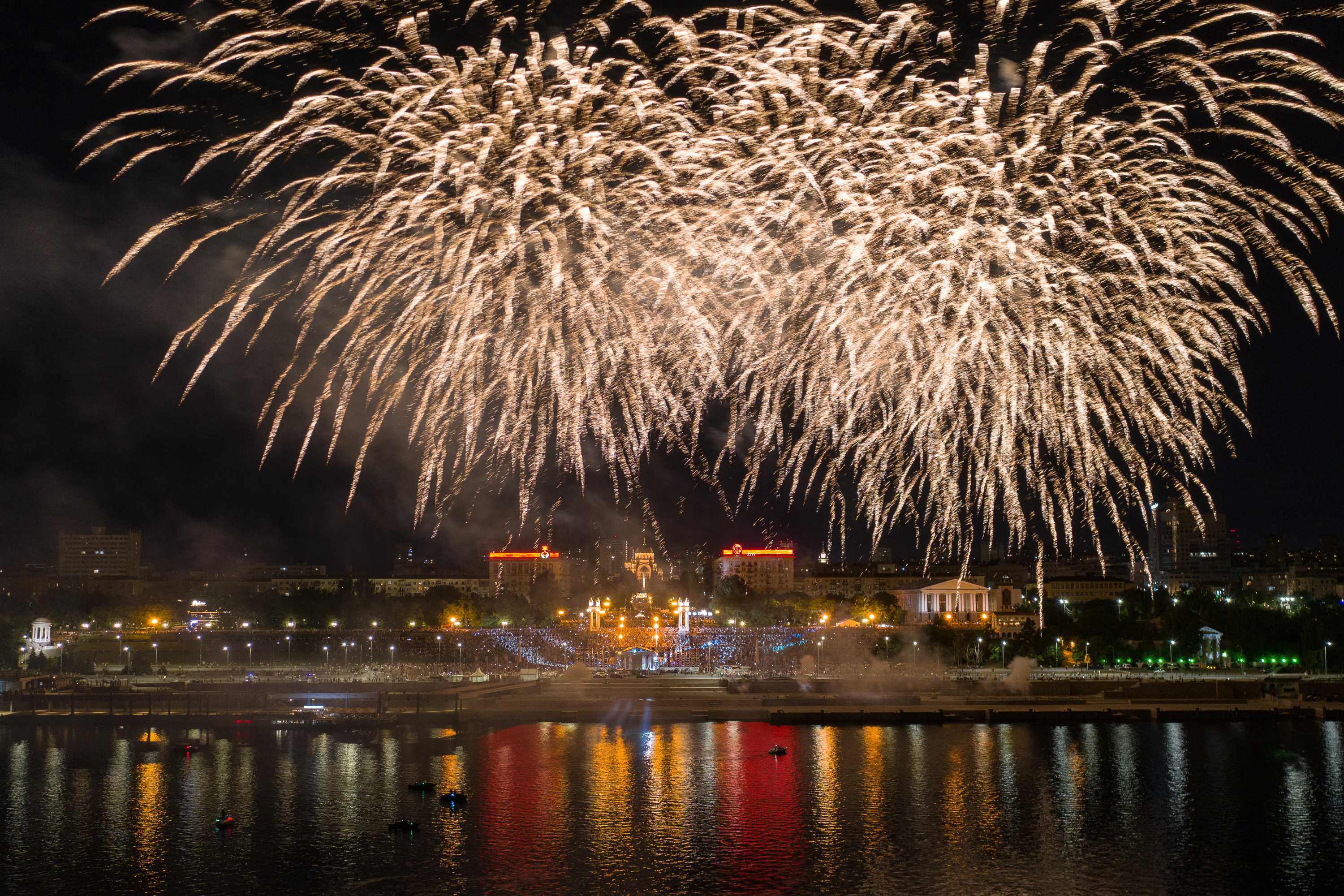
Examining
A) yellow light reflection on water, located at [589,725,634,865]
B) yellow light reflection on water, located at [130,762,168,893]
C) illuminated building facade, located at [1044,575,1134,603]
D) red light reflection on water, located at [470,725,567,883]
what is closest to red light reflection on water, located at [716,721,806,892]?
yellow light reflection on water, located at [589,725,634,865]

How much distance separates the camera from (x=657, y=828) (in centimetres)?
2367

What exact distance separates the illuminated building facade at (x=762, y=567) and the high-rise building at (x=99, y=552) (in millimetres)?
67656

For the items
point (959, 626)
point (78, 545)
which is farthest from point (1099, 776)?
point (78, 545)

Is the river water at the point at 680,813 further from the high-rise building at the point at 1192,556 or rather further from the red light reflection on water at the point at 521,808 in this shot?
the high-rise building at the point at 1192,556

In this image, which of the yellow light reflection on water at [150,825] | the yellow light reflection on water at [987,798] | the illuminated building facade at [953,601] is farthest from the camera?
the illuminated building facade at [953,601]

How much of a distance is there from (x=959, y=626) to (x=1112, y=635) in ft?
62.3

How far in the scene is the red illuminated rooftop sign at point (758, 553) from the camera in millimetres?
121562

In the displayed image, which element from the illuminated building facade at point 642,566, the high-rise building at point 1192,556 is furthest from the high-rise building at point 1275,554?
the illuminated building facade at point 642,566

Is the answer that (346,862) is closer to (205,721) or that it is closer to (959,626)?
(205,721)

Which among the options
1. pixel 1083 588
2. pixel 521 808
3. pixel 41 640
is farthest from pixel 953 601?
pixel 521 808

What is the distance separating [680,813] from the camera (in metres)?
25.0

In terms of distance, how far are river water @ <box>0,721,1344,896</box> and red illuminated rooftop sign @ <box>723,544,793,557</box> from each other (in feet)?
274

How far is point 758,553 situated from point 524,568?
2627 centimetres

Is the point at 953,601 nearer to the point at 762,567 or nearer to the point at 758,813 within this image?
the point at 762,567
